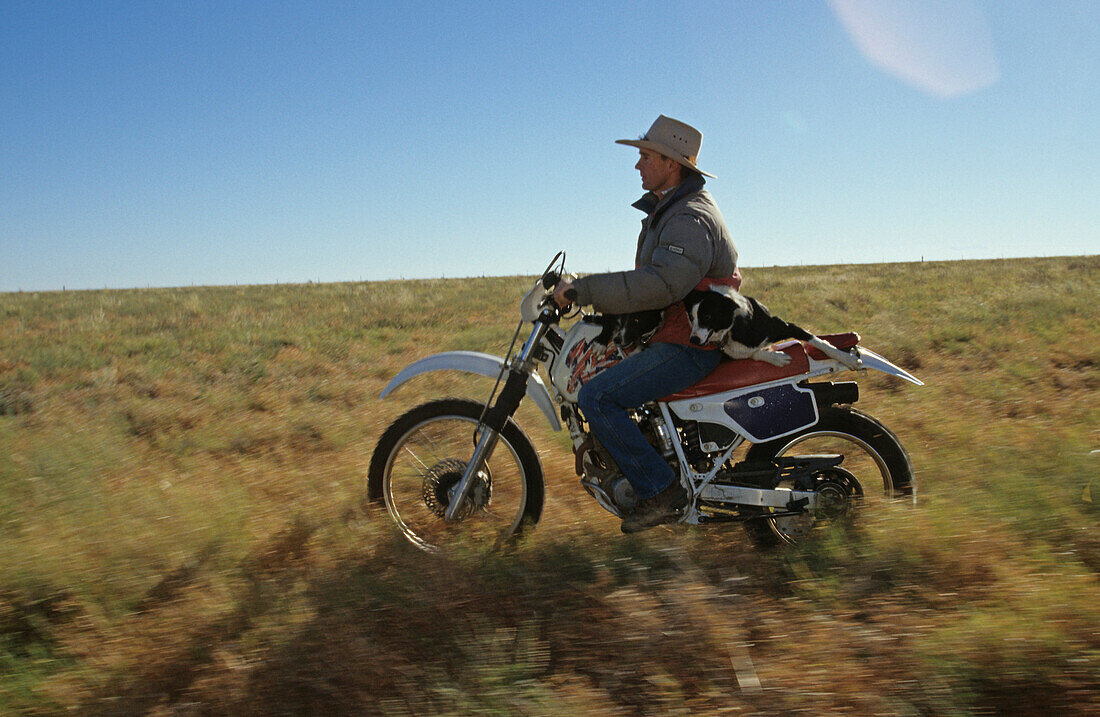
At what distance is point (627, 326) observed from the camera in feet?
12.5

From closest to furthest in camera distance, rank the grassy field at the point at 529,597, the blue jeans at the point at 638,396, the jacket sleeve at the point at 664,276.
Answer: the grassy field at the point at 529,597 < the jacket sleeve at the point at 664,276 < the blue jeans at the point at 638,396

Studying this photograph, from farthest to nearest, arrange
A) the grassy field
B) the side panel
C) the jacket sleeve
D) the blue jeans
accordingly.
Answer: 1. the side panel
2. the blue jeans
3. the jacket sleeve
4. the grassy field

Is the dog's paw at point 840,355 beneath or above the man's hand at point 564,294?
beneath

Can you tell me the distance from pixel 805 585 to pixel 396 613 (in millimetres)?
1806

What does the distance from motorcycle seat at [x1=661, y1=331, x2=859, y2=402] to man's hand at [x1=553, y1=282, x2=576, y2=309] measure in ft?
2.32

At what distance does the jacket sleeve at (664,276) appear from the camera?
352cm

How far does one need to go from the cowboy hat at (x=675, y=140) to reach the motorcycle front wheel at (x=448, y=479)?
1603 millimetres

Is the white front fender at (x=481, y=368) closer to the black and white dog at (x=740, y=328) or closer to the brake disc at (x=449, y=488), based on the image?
the brake disc at (x=449, y=488)

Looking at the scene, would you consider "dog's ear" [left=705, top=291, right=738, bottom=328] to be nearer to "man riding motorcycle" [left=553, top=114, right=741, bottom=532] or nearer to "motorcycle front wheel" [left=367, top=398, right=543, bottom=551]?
"man riding motorcycle" [left=553, top=114, right=741, bottom=532]

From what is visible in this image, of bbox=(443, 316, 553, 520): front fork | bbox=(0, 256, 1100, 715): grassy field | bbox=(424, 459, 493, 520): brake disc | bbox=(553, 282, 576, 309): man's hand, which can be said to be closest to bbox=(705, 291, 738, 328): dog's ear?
bbox=(553, 282, 576, 309): man's hand

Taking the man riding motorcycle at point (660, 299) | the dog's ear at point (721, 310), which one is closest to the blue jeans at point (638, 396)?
the man riding motorcycle at point (660, 299)

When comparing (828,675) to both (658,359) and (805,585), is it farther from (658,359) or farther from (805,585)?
(658,359)

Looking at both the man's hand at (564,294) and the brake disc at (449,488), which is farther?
the brake disc at (449,488)

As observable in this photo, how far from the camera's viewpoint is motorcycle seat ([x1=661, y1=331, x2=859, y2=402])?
3.75 meters
